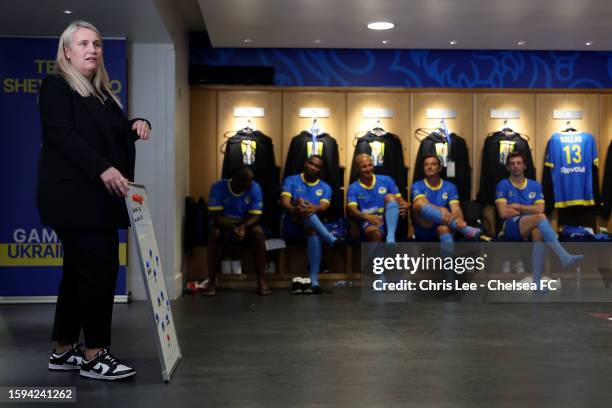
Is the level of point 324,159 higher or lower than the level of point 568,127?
lower

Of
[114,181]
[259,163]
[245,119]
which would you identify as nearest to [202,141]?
[245,119]

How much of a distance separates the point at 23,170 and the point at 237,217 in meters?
1.87

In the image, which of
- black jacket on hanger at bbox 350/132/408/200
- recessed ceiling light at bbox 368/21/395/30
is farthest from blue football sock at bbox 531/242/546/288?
recessed ceiling light at bbox 368/21/395/30

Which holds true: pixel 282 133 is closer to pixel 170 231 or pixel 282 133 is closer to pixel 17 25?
pixel 170 231

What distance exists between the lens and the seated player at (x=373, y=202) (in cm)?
723

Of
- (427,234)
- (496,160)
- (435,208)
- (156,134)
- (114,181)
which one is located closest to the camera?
(114,181)

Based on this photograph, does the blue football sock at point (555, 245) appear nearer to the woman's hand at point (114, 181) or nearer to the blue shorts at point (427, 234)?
the blue shorts at point (427, 234)

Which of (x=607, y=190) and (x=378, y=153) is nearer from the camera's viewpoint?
(x=378, y=153)

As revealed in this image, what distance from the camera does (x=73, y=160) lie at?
3.17m

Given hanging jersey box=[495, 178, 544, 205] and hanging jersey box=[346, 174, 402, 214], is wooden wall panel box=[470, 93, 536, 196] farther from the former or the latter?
hanging jersey box=[346, 174, 402, 214]

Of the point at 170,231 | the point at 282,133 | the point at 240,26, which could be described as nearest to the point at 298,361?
the point at 170,231

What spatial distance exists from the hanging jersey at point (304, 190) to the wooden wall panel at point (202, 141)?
1.03 metres

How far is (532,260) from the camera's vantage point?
23.7 ft

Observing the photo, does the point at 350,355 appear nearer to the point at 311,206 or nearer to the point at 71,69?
the point at 71,69
